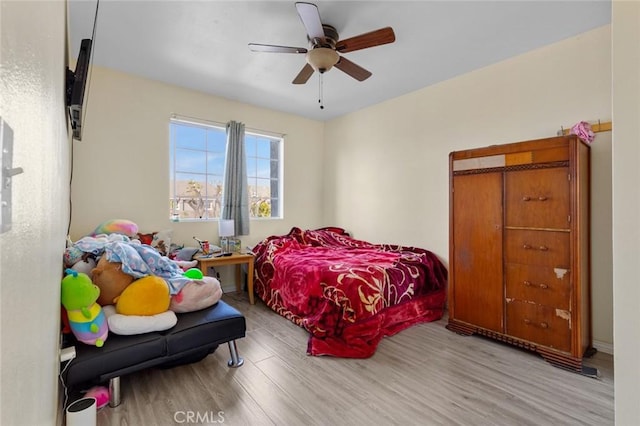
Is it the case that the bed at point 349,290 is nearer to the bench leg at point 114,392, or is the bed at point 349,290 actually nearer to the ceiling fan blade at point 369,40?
the bench leg at point 114,392

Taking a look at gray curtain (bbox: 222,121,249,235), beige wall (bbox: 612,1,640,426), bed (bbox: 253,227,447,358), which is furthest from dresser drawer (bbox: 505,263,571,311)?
gray curtain (bbox: 222,121,249,235)

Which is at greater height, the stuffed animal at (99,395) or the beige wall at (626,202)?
the beige wall at (626,202)

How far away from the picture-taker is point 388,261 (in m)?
3.16

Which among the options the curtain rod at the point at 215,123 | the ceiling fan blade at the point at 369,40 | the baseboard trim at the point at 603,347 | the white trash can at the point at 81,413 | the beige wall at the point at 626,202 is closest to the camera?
the beige wall at the point at 626,202

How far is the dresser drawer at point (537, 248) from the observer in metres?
2.22

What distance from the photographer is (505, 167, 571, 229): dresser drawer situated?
7.28ft

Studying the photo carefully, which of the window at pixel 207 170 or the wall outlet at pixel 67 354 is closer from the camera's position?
the wall outlet at pixel 67 354

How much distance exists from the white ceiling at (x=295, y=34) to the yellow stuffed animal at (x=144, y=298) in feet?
6.67

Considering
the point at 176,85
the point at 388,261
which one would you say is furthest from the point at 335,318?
the point at 176,85

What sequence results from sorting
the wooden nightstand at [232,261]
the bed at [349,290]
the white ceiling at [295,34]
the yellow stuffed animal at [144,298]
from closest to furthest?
the yellow stuffed animal at [144,298], the white ceiling at [295,34], the bed at [349,290], the wooden nightstand at [232,261]

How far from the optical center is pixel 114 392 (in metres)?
1.71


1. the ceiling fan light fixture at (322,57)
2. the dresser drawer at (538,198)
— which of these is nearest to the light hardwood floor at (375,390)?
the dresser drawer at (538,198)

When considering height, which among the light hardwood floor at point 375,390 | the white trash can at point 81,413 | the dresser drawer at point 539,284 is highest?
the dresser drawer at point 539,284

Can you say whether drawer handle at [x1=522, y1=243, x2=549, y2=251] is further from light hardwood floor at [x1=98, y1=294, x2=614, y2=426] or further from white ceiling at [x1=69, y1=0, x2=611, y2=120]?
white ceiling at [x1=69, y1=0, x2=611, y2=120]
